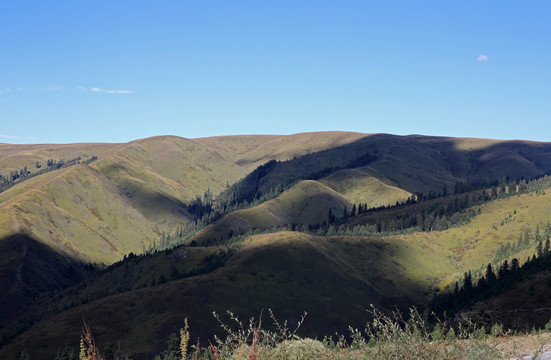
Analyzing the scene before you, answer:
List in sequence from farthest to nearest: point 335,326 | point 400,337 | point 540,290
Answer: point 335,326, point 540,290, point 400,337

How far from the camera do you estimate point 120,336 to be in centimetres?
17462

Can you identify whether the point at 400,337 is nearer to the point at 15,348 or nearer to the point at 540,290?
the point at 540,290

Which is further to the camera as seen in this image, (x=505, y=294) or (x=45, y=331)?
(x=45, y=331)

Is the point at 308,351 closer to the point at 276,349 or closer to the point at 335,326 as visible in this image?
the point at 276,349

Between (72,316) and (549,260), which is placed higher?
(549,260)

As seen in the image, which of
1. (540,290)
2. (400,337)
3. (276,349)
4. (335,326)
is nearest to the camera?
(276,349)

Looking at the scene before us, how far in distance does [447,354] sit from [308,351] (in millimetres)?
4810

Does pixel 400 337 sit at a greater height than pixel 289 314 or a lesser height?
greater

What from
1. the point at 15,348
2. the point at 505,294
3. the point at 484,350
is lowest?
the point at 15,348

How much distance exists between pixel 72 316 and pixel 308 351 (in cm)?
20165

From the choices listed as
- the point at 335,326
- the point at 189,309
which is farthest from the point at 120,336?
the point at 335,326

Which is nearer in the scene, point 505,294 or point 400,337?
point 400,337

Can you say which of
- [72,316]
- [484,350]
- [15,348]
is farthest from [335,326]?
[484,350]

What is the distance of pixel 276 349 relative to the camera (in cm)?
1642
